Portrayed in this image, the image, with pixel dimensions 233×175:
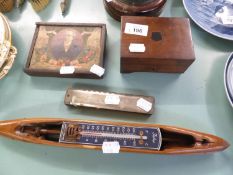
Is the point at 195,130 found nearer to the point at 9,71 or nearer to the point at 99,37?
the point at 99,37

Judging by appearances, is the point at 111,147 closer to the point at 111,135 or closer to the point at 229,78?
the point at 111,135

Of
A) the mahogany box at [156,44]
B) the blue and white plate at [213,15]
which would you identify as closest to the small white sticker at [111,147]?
the mahogany box at [156,44]

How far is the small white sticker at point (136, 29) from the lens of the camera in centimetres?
72

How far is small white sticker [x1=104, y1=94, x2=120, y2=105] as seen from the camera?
717 millimetres

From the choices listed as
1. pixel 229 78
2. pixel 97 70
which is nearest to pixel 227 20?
pixel 229 78

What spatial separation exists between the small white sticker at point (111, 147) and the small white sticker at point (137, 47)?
0.26 m

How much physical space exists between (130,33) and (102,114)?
0.83 feet

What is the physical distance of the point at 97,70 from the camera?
0.75 m

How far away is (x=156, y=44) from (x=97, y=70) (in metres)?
0.19

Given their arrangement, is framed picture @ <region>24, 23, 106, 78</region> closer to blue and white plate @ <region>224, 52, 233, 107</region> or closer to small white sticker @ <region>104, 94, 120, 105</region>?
small white sticker @ <region>104, 94, 120, 105</region>

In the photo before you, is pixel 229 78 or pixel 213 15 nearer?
pixel 229 78

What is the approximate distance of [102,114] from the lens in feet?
2.39

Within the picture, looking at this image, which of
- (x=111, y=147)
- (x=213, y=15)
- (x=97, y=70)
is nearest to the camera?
(x=111, y=147)

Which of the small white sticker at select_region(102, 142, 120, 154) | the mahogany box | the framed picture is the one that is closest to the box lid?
the mahogany box
